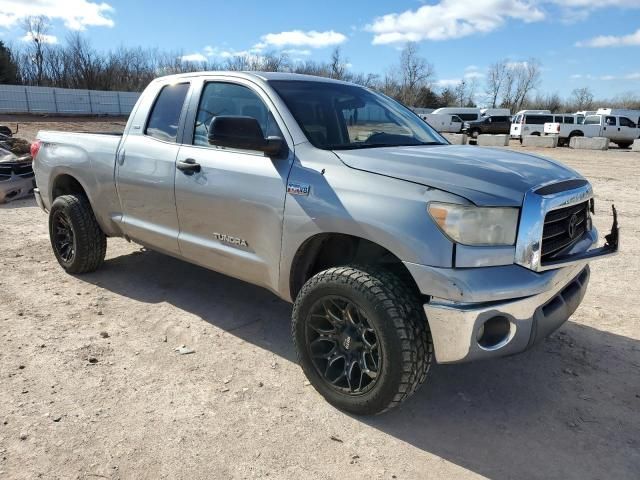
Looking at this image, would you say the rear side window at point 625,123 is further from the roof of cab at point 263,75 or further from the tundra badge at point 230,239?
the tundra badge at point 230,239

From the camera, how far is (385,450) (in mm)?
2662

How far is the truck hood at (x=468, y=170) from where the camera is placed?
2.52 m

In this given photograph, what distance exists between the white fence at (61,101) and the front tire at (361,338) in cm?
4467

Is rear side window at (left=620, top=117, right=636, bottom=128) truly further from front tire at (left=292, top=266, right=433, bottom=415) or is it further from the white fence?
the white fence

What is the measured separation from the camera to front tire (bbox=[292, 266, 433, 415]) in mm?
2605

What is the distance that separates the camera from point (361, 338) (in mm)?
2852

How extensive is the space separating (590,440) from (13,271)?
5303mm

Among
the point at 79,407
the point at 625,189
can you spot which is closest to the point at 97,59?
the point at 625,189

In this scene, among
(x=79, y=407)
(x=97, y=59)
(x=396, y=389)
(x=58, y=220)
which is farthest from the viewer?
(x=97, y=59)

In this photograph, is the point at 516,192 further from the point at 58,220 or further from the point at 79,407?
the point at 58,220

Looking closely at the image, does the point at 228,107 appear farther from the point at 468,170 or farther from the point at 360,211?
the point at 468,170

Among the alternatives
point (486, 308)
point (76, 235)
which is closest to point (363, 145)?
point (486, 308)

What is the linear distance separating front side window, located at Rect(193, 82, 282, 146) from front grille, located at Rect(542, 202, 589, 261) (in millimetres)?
1763

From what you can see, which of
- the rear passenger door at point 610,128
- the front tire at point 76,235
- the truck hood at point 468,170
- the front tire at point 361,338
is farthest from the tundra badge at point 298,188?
the rear passenger door at point 610,128
